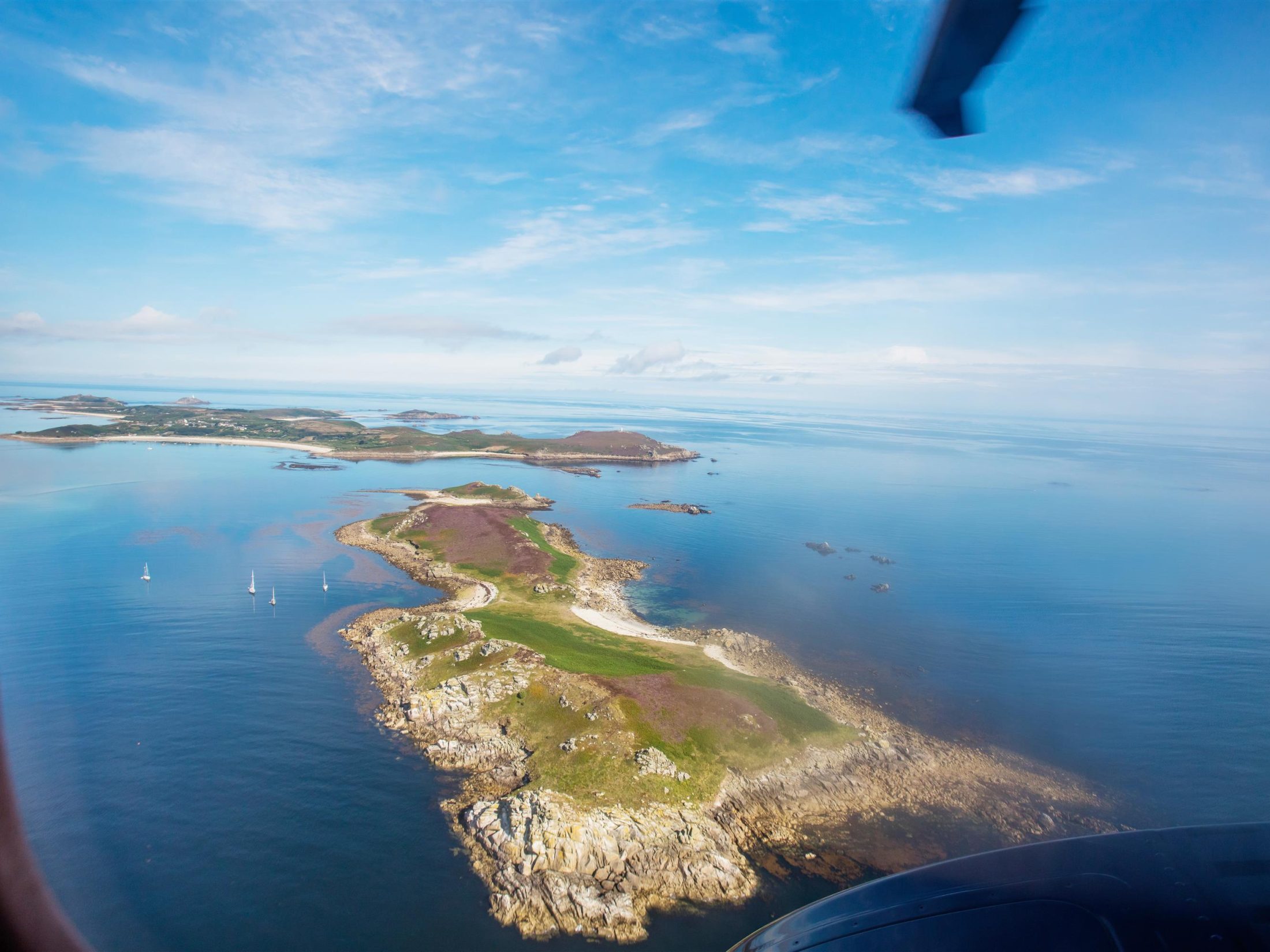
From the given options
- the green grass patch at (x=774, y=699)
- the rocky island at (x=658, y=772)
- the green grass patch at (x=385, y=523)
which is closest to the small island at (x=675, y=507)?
the green grass patch at (x=385, y=523)

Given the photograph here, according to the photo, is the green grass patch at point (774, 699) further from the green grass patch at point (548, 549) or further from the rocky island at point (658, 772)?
the green grass patch at point (548, 549)

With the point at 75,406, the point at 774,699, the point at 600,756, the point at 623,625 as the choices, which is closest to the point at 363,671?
the point at 600,756

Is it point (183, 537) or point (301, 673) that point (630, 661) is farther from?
point (183, 537)

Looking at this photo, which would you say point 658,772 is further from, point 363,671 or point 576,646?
point 363,671

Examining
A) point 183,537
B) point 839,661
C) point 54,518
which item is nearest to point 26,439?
point 54,518

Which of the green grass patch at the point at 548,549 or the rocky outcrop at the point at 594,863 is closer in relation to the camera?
the rocky outcrop at the point at 594,863

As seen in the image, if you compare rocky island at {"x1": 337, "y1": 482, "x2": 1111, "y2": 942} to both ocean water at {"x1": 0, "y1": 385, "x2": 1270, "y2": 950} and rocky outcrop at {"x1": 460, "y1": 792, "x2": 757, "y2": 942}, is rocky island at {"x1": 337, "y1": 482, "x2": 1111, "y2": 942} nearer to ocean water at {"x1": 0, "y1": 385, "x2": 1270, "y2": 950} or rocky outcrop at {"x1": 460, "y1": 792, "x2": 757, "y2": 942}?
rocky outcrop at {"x1": 460, "y1": 792, "x2": 757, "y2": 942}
